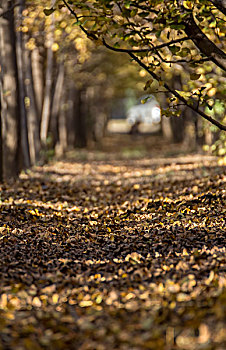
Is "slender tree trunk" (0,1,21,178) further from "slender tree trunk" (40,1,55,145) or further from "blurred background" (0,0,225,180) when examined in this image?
"slender tree trunk" (40,1,55,145)

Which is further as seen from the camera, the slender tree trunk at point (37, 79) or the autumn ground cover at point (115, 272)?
the slender tree trunk at point (37, 79)

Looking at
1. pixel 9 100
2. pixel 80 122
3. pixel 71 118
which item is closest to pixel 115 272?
pixel 9 100

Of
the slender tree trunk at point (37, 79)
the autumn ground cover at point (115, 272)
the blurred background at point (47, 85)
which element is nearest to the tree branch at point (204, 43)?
the blurred background at point (47, 85)

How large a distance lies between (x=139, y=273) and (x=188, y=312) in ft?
3.88

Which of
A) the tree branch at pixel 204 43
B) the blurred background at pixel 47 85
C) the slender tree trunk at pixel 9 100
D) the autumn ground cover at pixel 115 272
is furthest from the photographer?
the slender tree trunk at pixel 9 100

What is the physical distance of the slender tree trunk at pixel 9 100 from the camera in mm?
11594

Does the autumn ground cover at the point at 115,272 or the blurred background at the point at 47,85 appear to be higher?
the blurred background at the point at 47,85

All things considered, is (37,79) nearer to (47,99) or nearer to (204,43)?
(47,99)

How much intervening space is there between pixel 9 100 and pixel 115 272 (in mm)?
8234

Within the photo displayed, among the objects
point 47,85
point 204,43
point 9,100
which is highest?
point 47,85

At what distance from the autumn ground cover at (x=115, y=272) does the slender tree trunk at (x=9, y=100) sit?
2387 mm

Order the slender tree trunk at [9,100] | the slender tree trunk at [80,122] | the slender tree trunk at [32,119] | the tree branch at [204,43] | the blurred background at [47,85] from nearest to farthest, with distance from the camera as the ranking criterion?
the tree branch at [204,43] → the blurred background at [47,85] → the slender tree trunk at [9,100] → the slender tree trunk at [32,119] → the slender tree trunk at [80,122]

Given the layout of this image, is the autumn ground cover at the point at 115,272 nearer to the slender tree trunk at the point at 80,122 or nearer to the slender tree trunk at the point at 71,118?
the slender tree trunk at the point at 71,118

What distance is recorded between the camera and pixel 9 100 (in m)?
12.0
